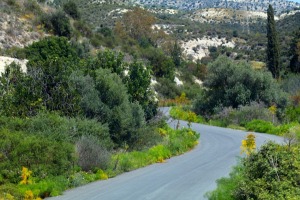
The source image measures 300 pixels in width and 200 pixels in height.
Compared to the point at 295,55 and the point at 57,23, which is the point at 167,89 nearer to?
the point at 57,23

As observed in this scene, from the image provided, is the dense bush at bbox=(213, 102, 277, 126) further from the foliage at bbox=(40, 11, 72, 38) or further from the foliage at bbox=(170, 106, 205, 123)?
the foliage at bbox=(40, 11, 72, 38)

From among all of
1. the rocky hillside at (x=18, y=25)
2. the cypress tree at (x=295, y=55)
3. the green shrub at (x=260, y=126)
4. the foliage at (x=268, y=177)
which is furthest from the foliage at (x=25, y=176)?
the cypress tree at (x=295, y=55)

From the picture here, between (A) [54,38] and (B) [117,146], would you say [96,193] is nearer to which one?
(B) [117,146]

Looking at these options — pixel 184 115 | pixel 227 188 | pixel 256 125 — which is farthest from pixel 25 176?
pixel 184 115

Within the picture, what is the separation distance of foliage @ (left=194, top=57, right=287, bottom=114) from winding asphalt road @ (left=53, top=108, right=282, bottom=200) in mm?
19299

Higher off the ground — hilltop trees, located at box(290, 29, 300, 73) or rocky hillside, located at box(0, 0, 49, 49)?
rocky hillside, located at box(0, 0, 49, 49)

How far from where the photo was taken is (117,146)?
22.1m

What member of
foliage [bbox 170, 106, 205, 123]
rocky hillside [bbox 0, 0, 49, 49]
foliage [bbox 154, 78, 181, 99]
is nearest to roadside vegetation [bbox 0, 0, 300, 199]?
foliage [bbox 170, 106, 205, 123]

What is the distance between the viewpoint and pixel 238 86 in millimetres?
43344

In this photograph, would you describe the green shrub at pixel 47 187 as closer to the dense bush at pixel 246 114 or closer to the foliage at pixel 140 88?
the foliage at pixel 140 88

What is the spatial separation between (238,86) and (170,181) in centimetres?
2791

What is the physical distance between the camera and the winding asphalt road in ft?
47.1

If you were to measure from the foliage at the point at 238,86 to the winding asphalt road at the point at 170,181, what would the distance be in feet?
63.3

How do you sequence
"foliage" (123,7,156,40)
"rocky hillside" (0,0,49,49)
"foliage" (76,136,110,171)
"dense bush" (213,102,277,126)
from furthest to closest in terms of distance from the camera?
"foliage" (123,7,156,40), "rocky hillside" (0,0,49,49), "dense bush" (213,102,277,126), "foliage" (76,136,110,171)
